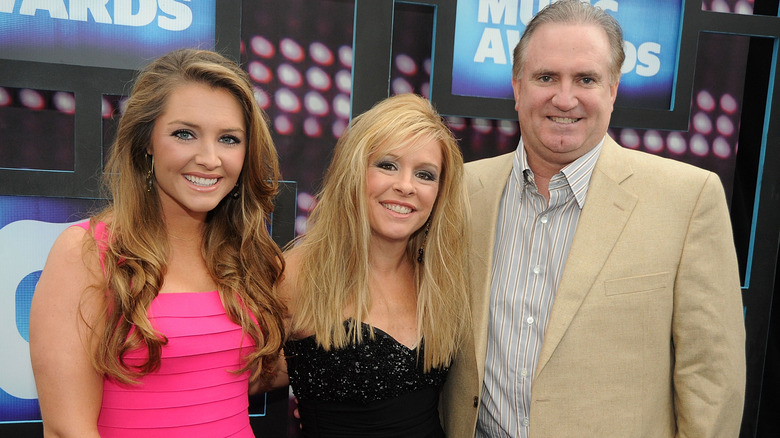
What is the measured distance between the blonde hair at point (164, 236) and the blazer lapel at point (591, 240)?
0.81 meters

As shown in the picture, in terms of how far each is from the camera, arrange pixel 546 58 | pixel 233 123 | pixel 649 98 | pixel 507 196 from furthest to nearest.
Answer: pixel 649 98, pixel 507 196, pixel 546 58, pixel 233 123

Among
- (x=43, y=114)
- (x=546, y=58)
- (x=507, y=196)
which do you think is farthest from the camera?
(x=43, y=114)

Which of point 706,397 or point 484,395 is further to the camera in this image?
point 484,395

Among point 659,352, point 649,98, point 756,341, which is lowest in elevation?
point 756,341

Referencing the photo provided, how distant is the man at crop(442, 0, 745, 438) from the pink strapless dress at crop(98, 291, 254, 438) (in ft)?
2.42

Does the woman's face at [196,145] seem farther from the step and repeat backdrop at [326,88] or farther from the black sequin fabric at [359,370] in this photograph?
the step and repeat backdrop at [326,88]

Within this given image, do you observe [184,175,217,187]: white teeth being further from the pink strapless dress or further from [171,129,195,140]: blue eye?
the pink strapless dress

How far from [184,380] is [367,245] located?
661 millimetres

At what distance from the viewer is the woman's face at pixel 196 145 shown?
5.34 feet

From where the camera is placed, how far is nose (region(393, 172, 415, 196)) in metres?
1.85

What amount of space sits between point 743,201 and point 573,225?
1.53m

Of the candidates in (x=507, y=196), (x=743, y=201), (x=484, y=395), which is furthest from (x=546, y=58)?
(x=743, y=201)

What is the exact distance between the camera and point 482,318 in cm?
191

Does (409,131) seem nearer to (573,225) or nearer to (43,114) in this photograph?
(573,225)
